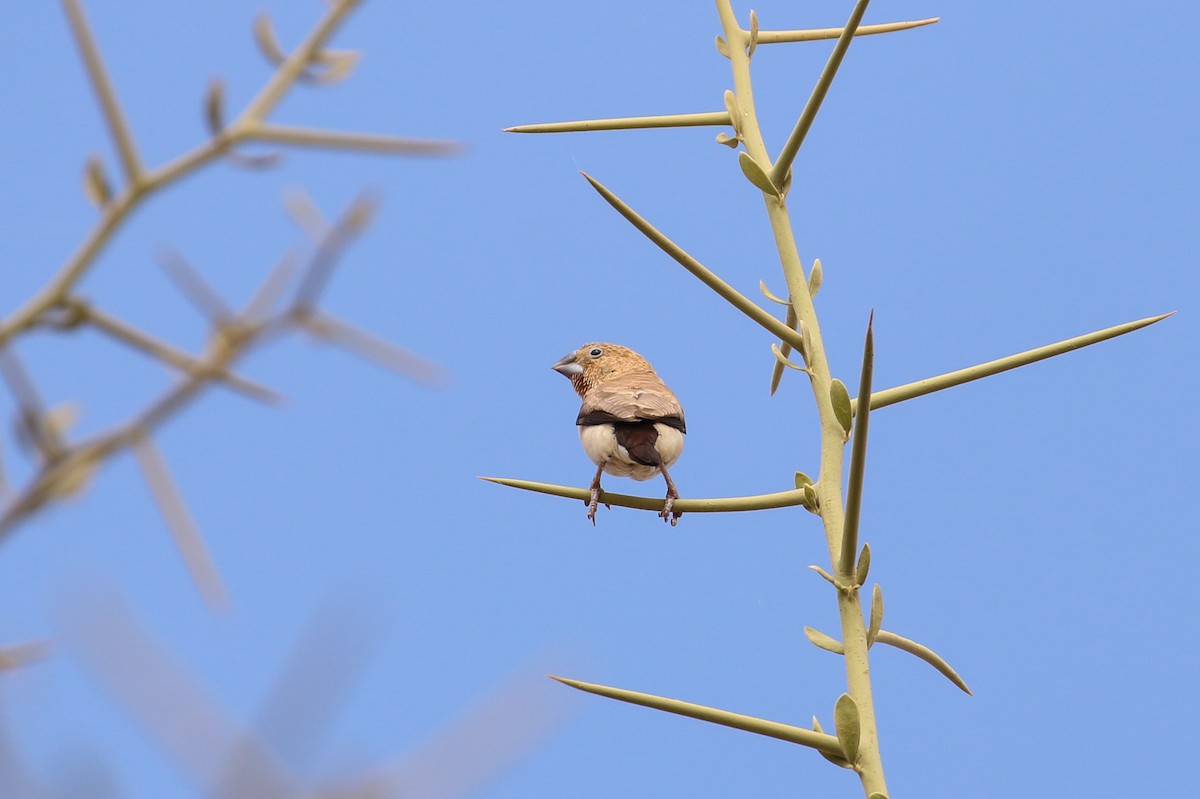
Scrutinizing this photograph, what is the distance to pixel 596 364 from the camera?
11.1 ft

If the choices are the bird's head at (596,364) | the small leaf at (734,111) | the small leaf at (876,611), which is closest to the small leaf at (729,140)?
the small leaf at (734,111)

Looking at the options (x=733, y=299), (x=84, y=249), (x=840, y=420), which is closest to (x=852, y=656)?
(x=840, y=420)

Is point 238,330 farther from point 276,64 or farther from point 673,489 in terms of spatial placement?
point 673,489

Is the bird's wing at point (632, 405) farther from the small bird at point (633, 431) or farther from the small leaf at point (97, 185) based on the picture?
the small leaf at point (97, 185)

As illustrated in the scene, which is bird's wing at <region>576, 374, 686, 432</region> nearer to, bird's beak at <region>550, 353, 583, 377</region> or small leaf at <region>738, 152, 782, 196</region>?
bird's beak at <region>550, 353, 583, 377</region>

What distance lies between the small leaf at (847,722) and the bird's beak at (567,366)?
7.89 feet

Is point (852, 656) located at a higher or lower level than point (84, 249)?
lower

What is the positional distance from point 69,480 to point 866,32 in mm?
1114

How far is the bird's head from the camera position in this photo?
328cm

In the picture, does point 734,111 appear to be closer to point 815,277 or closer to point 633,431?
point 815,277

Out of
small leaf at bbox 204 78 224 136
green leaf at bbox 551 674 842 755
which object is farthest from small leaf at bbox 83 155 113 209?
green leaf at bbox 551 674 842 755

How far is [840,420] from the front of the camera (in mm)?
1124

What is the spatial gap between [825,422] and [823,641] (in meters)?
0.20

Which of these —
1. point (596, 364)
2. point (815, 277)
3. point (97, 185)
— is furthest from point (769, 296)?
point (596, 364)
